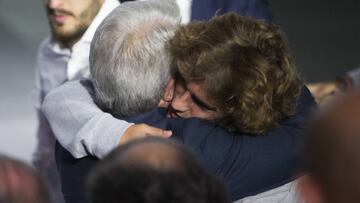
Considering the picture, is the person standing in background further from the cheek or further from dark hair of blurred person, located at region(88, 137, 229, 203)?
dark hair of blurred person, located at region(88, 137, 229, 203)

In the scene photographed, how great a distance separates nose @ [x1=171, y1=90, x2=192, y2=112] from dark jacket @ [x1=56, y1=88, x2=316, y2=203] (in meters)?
0.03

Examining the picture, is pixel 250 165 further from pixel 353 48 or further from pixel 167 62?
pixel 353 48

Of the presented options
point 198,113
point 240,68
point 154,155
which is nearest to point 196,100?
point 198,113

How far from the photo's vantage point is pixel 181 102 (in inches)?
79.7

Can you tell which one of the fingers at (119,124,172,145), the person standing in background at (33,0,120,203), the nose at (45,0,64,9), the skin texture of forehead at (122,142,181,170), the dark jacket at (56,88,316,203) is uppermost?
the skin texture of forehead at (122,142,181,170)

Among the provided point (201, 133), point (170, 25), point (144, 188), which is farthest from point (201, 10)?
point (144, 188)

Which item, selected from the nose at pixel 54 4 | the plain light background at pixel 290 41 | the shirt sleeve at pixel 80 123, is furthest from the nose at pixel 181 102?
the plain light background at pixel 290 41

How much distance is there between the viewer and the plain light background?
5312 millimetres

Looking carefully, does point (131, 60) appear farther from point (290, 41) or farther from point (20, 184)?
point (290, 41)

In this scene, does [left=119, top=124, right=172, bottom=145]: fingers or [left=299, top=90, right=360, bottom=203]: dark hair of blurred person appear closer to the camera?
[left=299, top=90, right=360, bottom=203]: dark hair of blurred person

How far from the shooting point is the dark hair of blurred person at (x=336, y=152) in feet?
4.05

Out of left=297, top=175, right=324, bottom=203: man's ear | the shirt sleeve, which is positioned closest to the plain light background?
→ the shirt sleeve

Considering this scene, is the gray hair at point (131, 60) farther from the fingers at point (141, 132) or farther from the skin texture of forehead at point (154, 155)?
the skin texture of forehead at point (154, 155)

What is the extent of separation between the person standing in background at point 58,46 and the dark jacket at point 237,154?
792mm
